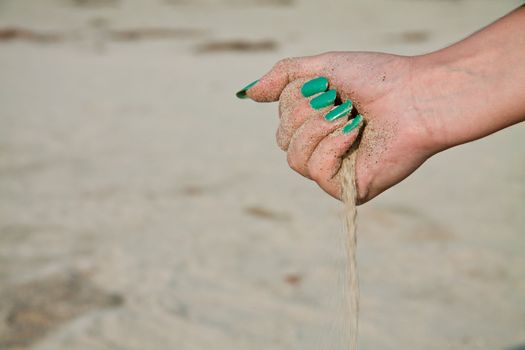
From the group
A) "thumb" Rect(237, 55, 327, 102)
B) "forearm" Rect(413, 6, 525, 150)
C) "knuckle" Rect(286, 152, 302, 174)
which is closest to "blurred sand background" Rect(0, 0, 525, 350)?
"knuckle" Rect(286, 152, 302, 174)

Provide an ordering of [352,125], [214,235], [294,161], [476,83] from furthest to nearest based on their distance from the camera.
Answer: [214,235], [294,161], [352,125], [476,83]

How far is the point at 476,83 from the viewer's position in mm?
1614

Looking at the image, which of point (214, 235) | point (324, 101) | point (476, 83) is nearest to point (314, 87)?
point (324, 101)

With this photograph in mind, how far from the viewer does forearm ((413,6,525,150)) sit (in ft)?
5.12

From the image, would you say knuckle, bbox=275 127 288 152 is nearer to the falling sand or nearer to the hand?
the hand

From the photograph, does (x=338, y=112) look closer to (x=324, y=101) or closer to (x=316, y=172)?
(x=324, y=101)

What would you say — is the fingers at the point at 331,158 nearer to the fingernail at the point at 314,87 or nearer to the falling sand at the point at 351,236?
the falling sand at the point at 351,236

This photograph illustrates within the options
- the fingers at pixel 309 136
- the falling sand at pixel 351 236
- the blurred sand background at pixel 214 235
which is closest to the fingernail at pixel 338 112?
the fingers at pixel 309 136

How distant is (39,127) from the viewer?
6.13m

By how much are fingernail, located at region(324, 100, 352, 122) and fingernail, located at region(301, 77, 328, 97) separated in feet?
0.26

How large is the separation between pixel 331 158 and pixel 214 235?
2370 mm

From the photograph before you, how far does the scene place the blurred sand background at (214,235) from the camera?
309 cm

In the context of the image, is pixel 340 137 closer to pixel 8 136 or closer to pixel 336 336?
pixel 336 336

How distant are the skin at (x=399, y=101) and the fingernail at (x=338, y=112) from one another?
17mm
